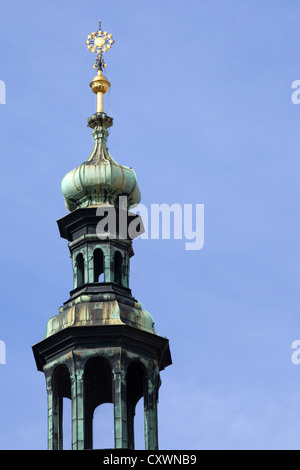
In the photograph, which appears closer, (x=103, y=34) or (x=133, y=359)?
(x=133, y=359)

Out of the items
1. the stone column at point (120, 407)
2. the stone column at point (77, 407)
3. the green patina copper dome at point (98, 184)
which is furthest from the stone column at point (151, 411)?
the green patina copper dome at point (98, 184)

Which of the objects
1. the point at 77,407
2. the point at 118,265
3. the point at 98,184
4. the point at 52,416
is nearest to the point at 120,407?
the point at 77,407

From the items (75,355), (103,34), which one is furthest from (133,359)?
(103,34)

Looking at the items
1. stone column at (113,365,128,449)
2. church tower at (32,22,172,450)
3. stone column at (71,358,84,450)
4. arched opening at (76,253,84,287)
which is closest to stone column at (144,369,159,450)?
church tower at (32,22,172,450)

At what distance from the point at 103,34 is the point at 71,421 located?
15.5m

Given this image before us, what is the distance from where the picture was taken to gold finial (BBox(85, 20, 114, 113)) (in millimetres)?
87750

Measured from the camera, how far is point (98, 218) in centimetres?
8388

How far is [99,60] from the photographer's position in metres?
88.2

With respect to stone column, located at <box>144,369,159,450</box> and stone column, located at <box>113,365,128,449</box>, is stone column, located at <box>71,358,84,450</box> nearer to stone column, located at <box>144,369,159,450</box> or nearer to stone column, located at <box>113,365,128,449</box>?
stone column, located at <box>113,365,128,449</box>

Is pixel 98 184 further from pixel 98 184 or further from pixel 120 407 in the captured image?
pixel 120 407

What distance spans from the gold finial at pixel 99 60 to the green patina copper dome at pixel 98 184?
3701mm

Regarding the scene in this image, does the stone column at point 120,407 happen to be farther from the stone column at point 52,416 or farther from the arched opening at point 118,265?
the arched opening at point 118,265

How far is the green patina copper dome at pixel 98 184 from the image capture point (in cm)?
8431
